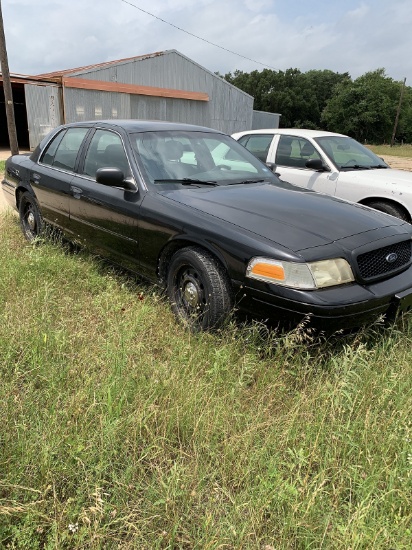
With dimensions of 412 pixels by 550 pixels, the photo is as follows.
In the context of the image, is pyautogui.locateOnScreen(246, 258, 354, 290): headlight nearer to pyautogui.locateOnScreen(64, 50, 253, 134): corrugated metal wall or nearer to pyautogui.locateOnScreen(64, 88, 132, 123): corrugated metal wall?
pyautogui.locateOnScreen(64, 88, 132, 123): corrugated metal wall

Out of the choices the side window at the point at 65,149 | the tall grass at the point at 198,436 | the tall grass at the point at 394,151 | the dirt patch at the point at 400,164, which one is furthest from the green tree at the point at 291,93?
the tall grass at the point at 198,436

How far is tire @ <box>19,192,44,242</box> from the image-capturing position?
204 inches

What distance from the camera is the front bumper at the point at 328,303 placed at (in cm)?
250

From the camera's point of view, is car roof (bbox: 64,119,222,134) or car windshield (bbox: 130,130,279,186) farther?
car roof (bbox: 64,119,222,134)

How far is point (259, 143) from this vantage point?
6.87 metres

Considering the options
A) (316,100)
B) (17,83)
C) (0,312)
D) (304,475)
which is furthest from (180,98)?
(316,100)

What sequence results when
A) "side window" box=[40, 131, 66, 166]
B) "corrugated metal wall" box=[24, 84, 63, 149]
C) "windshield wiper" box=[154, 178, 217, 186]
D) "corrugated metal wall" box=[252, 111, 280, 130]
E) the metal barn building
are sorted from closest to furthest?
"windshield wiper" box=[154, 178, 217, 186] → "side window" box=[40, 131, 66, 166] → "corrugated metal wall" box=[24, 84, 63, 149] → the metal barn building → "corrugated metal wall" box=[252, 111, 280, 130]

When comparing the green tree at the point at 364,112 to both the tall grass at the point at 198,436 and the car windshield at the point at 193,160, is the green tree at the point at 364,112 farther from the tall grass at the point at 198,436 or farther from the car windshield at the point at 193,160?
the tall grass at the point at 198,436

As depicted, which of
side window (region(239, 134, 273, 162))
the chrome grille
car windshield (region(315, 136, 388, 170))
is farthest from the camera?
side window (region(239, 134, 273, 162))

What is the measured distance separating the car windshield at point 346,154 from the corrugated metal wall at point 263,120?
24629 millimetres

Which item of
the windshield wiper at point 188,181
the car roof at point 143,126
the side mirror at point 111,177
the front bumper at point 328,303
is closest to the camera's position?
the front bumper at point 328,303

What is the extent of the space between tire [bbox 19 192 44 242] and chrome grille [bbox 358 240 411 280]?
3.74 metres

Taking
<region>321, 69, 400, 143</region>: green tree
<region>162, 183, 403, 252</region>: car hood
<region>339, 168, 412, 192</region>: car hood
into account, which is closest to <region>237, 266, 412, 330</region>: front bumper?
<region>162, 183, 403, 252</region>: car hood

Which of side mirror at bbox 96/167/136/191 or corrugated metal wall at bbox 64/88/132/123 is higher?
corrugated metal wall at bbox 64/88/132/123
